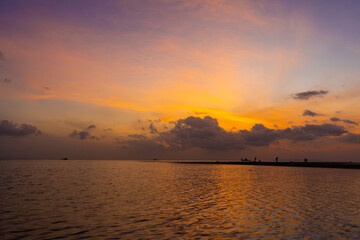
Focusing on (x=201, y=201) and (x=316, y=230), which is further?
(x=201, y=201)

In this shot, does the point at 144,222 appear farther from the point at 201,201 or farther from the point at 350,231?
the point at 350,231

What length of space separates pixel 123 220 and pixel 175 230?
5.82 metres

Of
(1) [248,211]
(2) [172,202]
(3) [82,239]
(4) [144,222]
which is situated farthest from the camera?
(2) [172,202]

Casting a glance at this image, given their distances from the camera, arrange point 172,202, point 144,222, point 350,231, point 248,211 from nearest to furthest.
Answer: point 350,231 < point 144,222 < point 248,211 < point 172,202

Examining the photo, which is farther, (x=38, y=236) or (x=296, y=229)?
(x=296, y=229)

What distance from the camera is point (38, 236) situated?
1900 centimetres

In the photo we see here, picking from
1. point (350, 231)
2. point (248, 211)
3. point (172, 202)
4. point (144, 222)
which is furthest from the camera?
point (172, 202)

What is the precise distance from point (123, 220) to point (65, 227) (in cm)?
488

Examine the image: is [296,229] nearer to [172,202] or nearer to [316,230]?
[316,230]

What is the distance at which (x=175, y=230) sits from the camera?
815 inches

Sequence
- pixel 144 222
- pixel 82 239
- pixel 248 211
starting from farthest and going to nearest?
pixel 248 211
pixel 144 222
pixel 82 239

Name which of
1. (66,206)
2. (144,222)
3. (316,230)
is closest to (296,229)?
(316,230)

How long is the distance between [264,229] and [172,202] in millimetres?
14850

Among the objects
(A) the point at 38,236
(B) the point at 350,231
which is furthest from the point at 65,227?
(B) the point at 350,231
